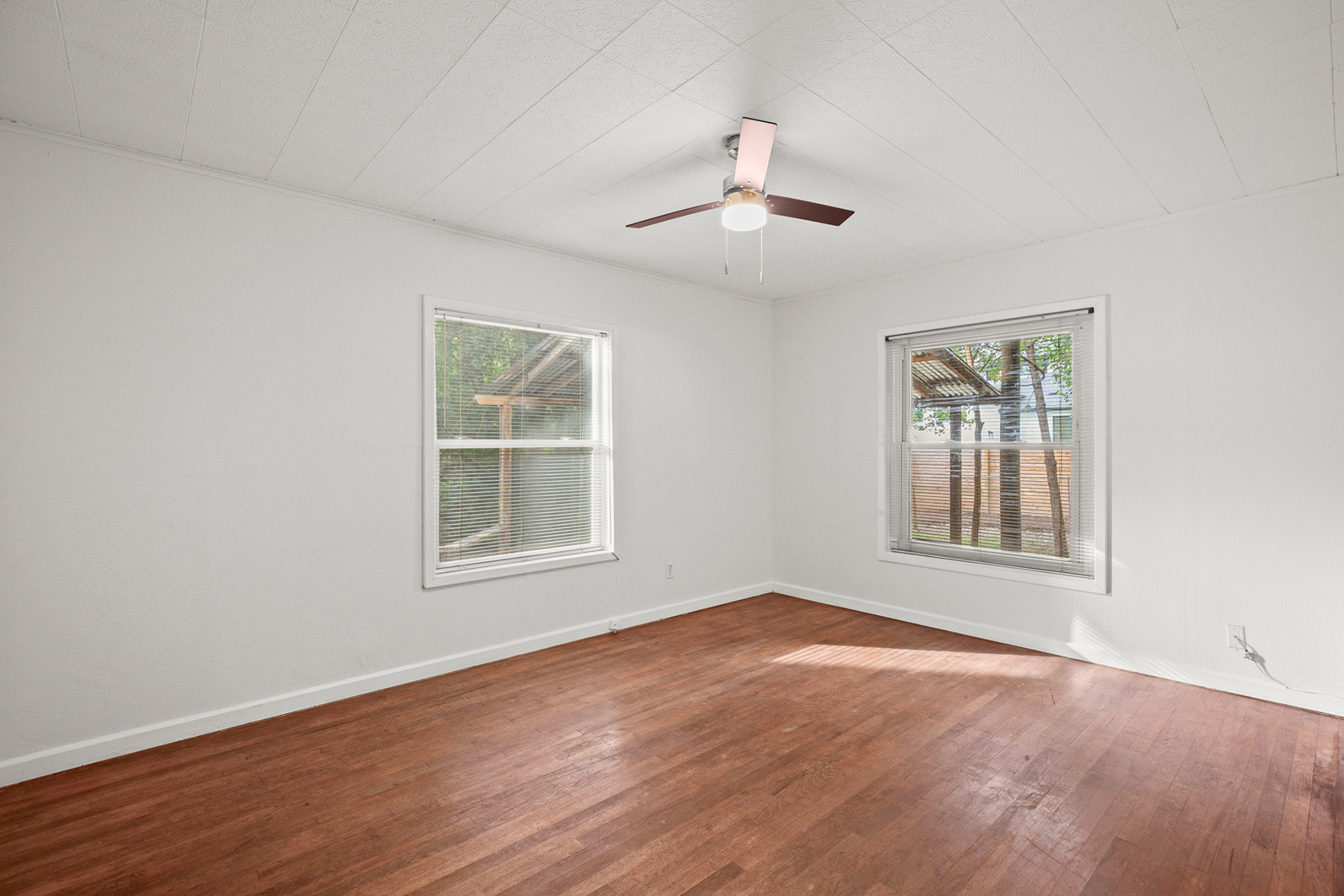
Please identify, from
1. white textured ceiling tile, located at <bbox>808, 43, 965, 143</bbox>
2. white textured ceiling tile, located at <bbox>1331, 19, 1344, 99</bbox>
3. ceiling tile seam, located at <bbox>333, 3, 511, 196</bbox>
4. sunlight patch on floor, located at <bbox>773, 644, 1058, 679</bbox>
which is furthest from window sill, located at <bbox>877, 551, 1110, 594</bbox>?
ceiling tile seam, located at <bbox>333, 3, 511, 196</bbox>

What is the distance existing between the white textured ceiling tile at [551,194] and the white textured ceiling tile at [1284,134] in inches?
107

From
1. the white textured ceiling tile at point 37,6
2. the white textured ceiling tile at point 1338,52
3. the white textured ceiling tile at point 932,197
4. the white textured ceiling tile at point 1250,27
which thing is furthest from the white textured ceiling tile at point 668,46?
the white textured ceiling tile at point 1338,52

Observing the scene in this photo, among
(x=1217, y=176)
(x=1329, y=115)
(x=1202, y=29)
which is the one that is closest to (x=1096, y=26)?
(x=1202, y=29)

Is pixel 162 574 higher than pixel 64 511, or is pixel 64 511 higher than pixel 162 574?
pixel 64 511

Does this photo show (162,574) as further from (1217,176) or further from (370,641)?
(1217,176)

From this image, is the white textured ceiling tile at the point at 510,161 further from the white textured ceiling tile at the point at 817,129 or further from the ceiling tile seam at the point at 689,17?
the white textured ceiling tile at the point at 817,129

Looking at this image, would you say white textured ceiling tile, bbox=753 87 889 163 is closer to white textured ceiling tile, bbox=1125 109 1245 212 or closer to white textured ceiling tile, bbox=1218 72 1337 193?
white textured ceiling tile, bbox=1125 109 1245 212

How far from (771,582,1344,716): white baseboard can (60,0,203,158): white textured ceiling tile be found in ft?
16.1

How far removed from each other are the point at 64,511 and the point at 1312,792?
16.5ft

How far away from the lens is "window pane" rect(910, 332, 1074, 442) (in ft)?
13.3

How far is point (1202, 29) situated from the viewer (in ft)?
6.33

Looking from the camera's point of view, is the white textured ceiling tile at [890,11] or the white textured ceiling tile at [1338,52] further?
the white textured ceiling tile at [1338,52]

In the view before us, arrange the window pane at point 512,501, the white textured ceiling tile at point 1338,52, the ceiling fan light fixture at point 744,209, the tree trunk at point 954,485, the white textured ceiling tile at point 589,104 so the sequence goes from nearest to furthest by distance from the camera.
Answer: the white textured ceiling tile at point 1338,52 < the white textured ceiling tile at point 589,104 < the ceiling fan light fixture at point 744,209 < the window pane at point 512,501 < the tree trunk at point 954,485

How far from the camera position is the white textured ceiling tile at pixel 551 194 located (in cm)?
310
